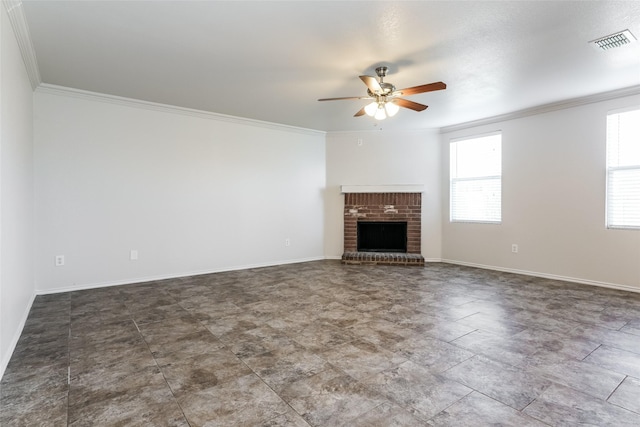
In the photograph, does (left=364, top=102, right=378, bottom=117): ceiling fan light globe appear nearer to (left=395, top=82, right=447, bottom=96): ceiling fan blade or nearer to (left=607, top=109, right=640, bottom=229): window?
(left=395, top=82, right=447, bottom=96): ceiling fan blade

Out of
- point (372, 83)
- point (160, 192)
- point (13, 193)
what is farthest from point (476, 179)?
point (13, 193)

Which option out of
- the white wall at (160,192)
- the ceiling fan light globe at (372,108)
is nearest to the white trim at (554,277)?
the white wall at (160,192)

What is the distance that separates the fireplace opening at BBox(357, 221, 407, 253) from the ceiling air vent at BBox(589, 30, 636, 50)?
3796 mm

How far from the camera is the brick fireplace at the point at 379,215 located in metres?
5.86

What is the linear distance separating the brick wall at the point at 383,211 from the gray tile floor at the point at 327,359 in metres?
2.15

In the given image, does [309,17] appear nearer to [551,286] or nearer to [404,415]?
[404,415]

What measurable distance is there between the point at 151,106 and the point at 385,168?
13.2ft

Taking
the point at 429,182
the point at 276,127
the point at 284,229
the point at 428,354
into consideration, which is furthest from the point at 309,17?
the point at 429,182

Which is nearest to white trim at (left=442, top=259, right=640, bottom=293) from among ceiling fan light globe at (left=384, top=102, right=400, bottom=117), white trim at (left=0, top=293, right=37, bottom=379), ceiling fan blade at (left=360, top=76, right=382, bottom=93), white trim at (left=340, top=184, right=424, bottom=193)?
white trim at (left=340, top=184, right=424, bottom=193)

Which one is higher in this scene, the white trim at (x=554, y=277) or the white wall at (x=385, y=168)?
the white wall at (x=385, y=168)

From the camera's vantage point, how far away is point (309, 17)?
242 cm

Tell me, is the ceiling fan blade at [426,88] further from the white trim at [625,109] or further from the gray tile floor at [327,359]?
the white trim at [625,109]

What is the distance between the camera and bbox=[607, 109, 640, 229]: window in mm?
3887

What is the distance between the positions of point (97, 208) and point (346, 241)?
402cm
